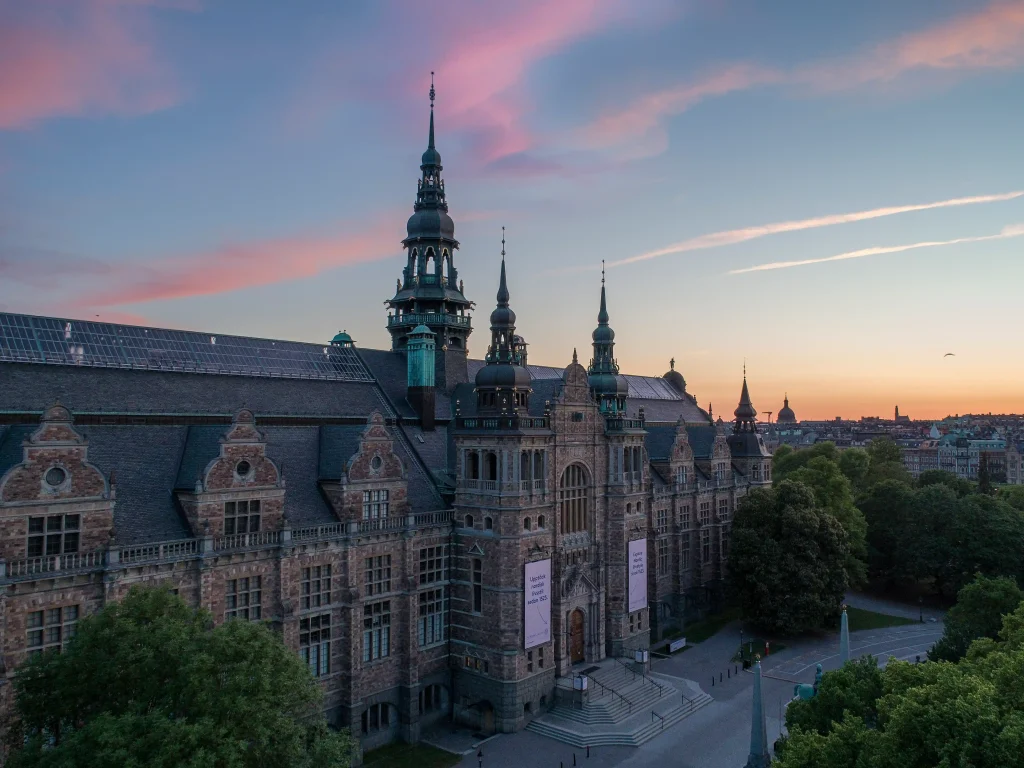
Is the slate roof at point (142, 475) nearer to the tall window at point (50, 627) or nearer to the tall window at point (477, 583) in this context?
the tall window at point (50, 627)

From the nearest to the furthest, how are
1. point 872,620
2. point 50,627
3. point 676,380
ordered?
point 50,627, point 872,620, point 676,380

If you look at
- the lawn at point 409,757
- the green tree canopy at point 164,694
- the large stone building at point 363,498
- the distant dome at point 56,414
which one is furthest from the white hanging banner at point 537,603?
the distant dome at point 56,414

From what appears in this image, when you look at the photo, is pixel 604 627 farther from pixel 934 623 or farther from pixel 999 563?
pixel 999 563

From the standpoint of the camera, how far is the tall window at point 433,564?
54.6 meters

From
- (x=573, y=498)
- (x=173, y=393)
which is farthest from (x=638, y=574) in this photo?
(x=173, y=393)

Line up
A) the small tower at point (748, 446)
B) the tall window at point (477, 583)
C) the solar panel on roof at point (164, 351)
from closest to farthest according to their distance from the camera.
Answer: the solar panel on roof at point (164, 351), the tall window at point (477, 583), the small tower at point (748, 446)

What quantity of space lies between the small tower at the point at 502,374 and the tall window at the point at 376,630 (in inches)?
626

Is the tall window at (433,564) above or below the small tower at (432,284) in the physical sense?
below

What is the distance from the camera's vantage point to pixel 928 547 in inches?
3376

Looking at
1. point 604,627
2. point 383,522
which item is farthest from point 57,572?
point 604,627

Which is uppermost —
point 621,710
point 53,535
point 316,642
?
point 53,535

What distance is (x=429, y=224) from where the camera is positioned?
73938 mm

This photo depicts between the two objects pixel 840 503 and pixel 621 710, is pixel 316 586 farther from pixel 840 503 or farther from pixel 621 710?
pixel 840 503

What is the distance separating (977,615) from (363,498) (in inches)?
1770
